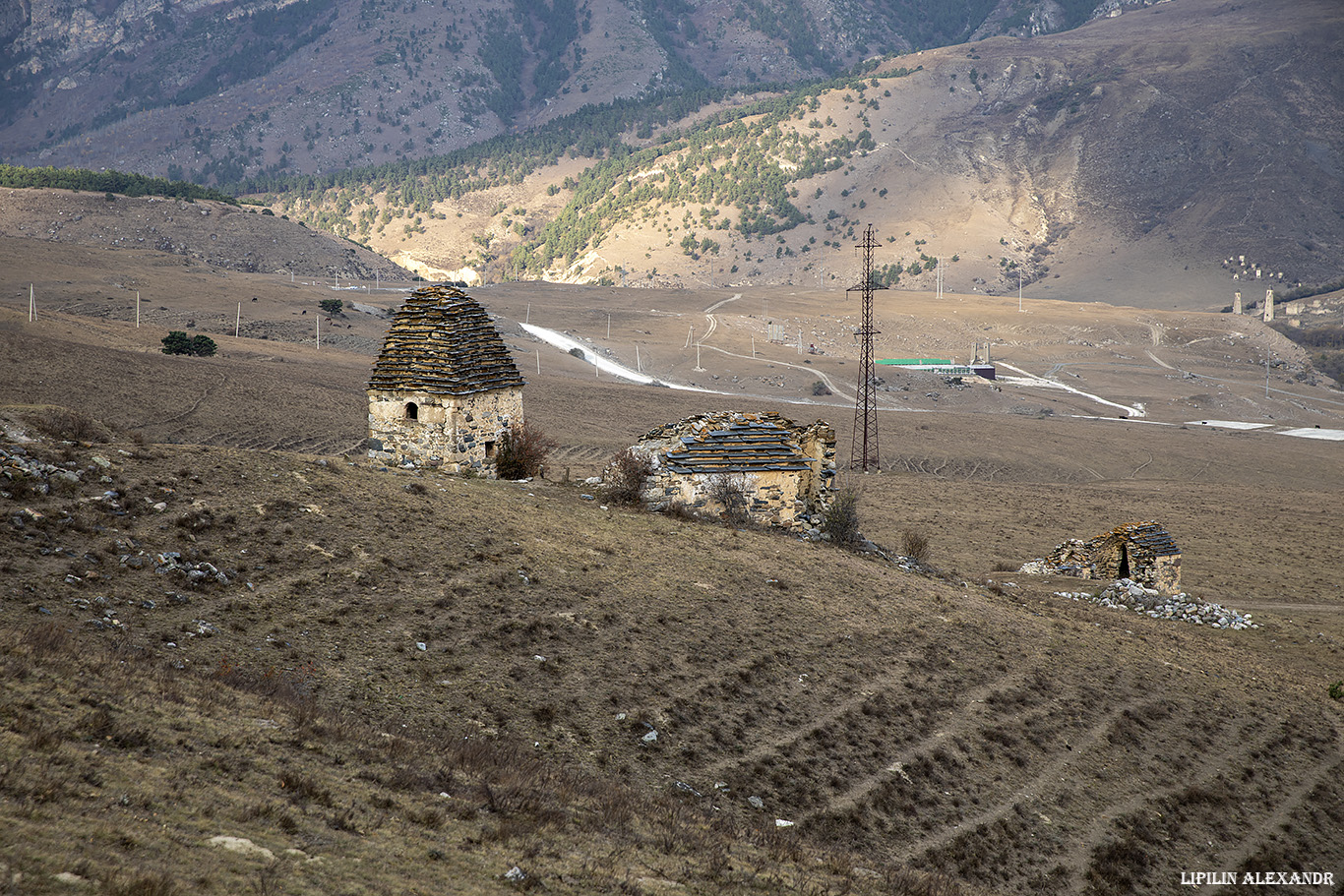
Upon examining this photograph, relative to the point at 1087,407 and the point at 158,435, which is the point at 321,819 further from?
the point at 1087,407

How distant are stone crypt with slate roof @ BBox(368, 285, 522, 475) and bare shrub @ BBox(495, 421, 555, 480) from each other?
233mm

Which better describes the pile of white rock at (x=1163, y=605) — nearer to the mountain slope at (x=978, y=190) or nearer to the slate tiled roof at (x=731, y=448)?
the slate tiled roof at (x=731, y=448)

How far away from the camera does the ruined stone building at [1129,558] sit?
27797 mm

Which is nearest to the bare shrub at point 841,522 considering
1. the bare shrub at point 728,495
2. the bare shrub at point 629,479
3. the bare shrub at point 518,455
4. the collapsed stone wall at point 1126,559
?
the bare shrub at point 728,495

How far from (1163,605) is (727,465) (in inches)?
475

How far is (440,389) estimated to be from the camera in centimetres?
2172

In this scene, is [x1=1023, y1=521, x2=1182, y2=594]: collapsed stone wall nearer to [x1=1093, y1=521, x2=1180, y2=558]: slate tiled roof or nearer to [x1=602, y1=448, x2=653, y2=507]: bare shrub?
[x1=1093, y1=521, x2=1180, y2=558]: slate tiled roof

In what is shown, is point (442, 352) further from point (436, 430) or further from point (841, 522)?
point (841, 522)

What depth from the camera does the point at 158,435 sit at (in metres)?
36.5

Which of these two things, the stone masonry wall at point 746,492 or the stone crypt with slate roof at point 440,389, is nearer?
the stone crypt with slate roof at point 440,389

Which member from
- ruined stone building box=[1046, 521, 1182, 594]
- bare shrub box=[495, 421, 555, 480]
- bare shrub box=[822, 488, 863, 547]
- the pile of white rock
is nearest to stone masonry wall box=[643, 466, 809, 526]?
bare shrub box=[822, 488, 863, 547]

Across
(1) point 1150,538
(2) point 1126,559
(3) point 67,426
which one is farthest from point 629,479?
(1) point 1150,538

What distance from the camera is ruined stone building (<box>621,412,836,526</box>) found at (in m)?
22.0

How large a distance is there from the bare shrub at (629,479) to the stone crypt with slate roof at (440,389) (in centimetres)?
296
